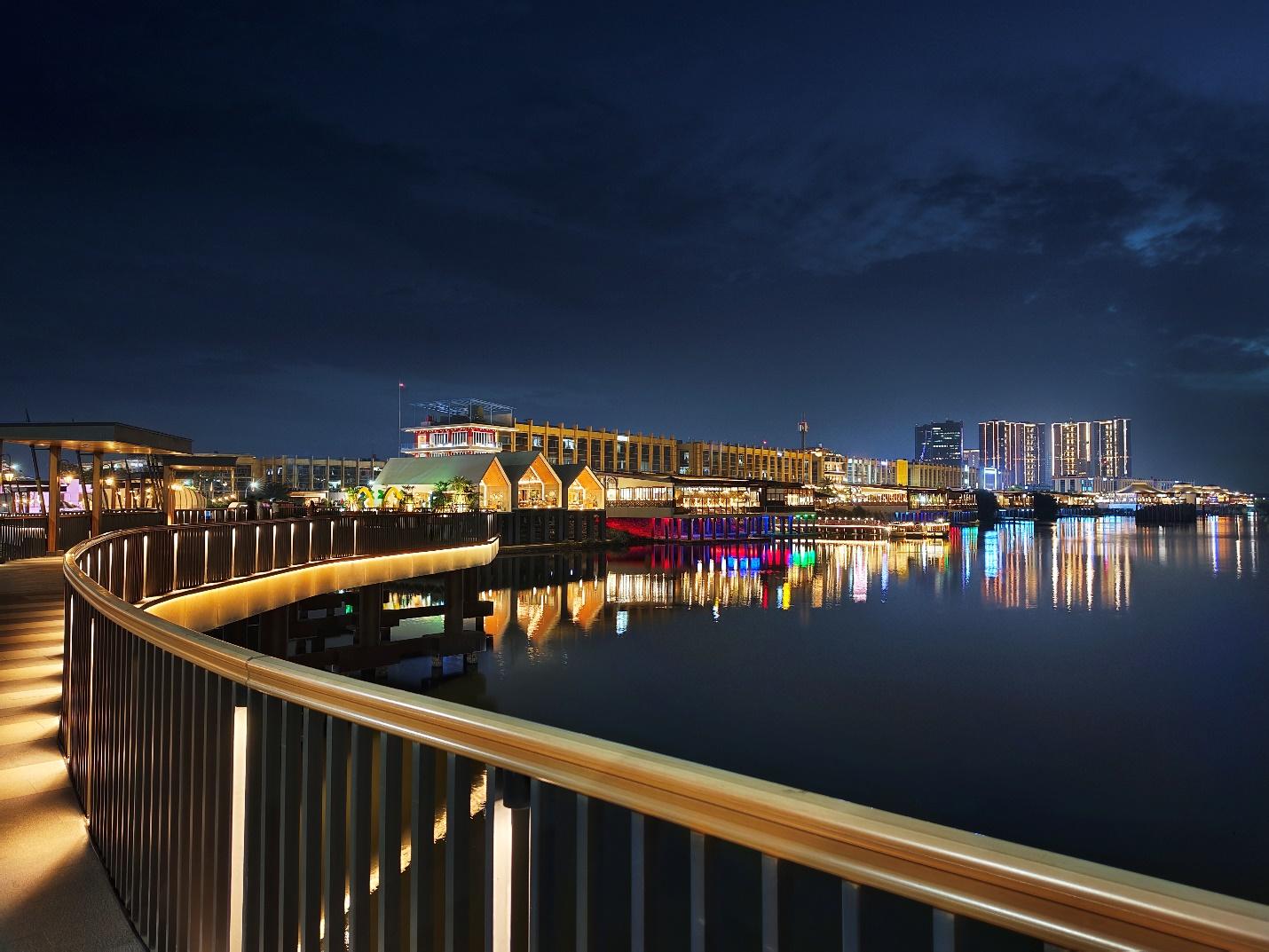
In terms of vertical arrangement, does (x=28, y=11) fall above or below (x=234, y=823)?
above

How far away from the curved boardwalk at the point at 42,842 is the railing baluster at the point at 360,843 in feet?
5.78

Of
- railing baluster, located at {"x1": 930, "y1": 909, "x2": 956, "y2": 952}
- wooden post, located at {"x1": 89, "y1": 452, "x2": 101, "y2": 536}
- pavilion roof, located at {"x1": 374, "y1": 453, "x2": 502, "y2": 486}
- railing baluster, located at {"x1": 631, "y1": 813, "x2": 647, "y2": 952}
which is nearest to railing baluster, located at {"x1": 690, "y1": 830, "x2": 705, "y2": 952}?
railing baluster, located at {"x1": 631, "y1": 813, "x2": 647, "y2": 952}

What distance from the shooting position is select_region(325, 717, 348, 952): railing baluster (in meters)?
2.88

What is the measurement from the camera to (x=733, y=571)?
2486 inches

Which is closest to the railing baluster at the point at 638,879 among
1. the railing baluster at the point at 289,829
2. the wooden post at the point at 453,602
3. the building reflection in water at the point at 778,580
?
the railing baluster at the point at 289,829

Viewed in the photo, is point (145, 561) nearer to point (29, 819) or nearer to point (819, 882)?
point (29, 819)

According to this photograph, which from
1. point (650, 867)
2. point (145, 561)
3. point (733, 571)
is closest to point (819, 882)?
point (145, 561)

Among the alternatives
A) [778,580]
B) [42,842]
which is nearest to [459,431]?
[778,580]

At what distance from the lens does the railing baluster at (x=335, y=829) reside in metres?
2.88

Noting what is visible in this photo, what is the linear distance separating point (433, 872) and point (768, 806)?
1.47 metres

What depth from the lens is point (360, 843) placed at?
2805mm

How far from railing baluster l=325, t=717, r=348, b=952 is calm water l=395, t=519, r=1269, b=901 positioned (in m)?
15.5

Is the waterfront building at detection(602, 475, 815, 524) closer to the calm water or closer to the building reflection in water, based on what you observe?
the building reflection in water

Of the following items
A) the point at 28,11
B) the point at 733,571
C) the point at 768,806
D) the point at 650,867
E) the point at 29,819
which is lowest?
the point at 733,571
